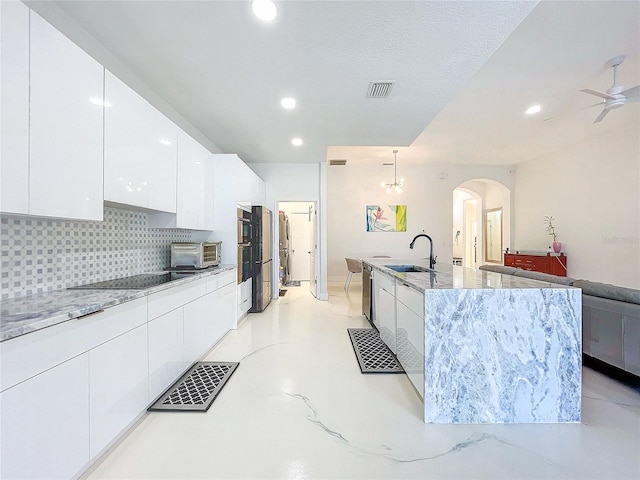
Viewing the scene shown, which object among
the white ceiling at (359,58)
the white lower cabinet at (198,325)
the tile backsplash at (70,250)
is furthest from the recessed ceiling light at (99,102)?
the white lower cabinet at (198,325)

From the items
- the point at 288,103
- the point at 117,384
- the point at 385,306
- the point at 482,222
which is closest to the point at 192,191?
the point at 288,103

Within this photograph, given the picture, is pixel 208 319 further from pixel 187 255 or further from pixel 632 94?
pixel 632 94

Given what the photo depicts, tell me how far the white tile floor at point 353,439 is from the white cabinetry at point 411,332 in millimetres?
192

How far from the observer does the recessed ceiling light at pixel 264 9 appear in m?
1.75

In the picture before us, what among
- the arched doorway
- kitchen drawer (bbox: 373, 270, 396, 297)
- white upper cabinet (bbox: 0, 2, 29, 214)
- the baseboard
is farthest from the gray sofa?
the arched doorway

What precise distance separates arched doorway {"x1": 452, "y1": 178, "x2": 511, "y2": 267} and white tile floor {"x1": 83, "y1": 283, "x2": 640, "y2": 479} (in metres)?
6.09

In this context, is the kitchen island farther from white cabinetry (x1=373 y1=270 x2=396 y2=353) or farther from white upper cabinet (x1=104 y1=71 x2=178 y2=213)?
white upper cabinet (x1=104 y1=71 x2=178 y2=213)

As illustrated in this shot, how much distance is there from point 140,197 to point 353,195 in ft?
18.7

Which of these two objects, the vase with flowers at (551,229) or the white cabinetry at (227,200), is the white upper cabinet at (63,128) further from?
the vase with flowers at (551,229)

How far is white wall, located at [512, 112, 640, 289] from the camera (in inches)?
184

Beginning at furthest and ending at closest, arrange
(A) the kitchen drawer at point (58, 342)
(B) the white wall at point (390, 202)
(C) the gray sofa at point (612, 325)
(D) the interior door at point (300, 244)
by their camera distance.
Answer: (D) the interior door at point (300, 244), (B) the white wall at point (390, 202), (C) the gray sofa at point (612, 325), (A) the kitchen drawer at point (58, 342)

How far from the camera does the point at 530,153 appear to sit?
20.5 ft

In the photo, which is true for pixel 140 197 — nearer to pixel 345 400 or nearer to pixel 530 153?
pixel 345 400

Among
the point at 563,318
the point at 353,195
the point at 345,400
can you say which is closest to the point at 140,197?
the point at 345,400
